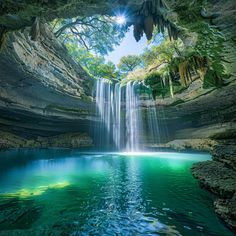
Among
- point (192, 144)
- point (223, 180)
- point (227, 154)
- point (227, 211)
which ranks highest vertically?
point (192, 144)

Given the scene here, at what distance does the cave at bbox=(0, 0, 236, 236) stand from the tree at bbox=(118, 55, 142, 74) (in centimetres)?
368

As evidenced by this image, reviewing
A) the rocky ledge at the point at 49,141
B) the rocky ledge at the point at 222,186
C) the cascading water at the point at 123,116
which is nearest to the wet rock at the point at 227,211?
the rocky ledge at the point at 222,186

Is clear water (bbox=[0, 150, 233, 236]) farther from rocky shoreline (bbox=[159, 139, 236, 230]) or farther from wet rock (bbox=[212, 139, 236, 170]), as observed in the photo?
wet rock (bbox=[212, 139, 236, 170])

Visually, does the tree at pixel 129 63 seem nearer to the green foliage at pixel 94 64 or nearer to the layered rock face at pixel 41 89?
the green foliage at pixel 94 64

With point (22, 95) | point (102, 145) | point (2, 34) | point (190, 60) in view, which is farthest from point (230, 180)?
point (102, 145)

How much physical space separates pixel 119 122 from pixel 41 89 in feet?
28.1

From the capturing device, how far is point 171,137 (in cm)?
1992

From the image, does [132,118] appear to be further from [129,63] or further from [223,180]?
[223,180]

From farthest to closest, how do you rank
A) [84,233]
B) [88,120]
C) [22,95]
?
[88,120], [22,95], [84,233]

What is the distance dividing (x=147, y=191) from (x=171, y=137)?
48.0 ft

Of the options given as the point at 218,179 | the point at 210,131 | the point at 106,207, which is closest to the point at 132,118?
the point at 210,131

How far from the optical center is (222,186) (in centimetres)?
483

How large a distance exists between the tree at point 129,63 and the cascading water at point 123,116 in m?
6.83

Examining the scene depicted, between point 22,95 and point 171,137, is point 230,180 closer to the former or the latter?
point 22,95
